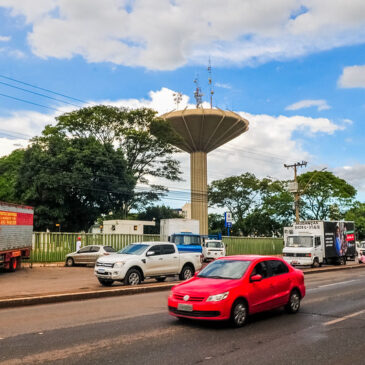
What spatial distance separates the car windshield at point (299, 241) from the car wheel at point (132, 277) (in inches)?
623

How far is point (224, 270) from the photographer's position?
9859 mm

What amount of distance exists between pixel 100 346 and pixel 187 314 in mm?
2117

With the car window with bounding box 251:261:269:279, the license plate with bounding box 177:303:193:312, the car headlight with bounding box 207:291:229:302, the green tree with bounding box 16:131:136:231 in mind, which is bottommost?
the license plate with bounding box 177:303:193:312

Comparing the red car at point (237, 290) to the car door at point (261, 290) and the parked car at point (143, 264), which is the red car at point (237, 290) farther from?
the parked car at point (143, 264)

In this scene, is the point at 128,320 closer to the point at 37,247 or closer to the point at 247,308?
the point at 247,308

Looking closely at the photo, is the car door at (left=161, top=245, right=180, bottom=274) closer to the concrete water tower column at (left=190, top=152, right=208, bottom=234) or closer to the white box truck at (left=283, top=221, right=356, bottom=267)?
the white box truck at (left=283, top=221, right=356, bottom=267)

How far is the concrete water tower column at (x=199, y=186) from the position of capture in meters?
66.3

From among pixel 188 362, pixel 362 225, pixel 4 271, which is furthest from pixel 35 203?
pixel 362 225

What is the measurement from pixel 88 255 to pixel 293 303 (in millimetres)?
20669

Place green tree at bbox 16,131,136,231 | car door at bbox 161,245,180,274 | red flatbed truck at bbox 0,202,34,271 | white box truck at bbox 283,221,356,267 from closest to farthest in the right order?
car door at bbox 161,245,180,274
red flatbed truck at bbox 0,202,34,271
white box truck at bbox 283,221,356,267
green tree at bbox 16,131,136,231

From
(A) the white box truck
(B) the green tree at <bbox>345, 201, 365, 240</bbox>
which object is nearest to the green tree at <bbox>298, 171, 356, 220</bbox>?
(B) the green tree at <bbox>345, 201, 365, 240</bbox>

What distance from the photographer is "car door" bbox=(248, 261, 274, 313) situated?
9.23 meters

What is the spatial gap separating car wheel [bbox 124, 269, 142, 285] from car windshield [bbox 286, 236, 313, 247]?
623 inches

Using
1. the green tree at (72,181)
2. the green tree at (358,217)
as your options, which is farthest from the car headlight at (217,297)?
the green tree at (358,217)
